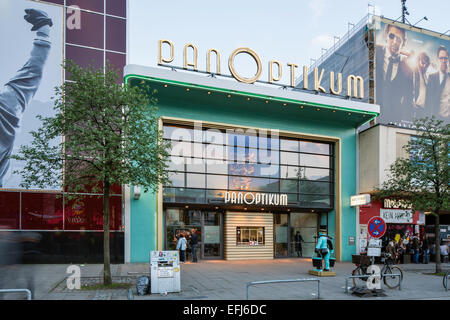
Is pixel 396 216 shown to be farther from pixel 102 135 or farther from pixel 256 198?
pixel 102 135

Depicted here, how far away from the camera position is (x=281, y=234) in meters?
22.9

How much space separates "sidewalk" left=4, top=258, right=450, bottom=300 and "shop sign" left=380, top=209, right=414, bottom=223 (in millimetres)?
6182

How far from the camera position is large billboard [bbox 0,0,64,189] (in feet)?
55.7

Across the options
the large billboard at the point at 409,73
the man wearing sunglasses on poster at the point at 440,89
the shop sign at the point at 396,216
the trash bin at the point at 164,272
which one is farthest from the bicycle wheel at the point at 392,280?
the man wearing sunglasses on poster at the point at 440,89

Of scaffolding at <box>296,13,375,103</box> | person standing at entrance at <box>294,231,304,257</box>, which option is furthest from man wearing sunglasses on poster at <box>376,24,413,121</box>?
person standing at entrance at <box>294,231,304,257</box>

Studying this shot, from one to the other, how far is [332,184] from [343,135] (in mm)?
3241

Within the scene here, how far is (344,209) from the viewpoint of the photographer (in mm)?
22719

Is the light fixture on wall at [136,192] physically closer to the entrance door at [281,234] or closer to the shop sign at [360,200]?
the entrance door at [281,234]

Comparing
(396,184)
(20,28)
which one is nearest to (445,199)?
(396,184)

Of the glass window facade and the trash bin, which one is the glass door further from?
the trash bin

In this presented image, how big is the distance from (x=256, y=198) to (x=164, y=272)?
11094 millimetres

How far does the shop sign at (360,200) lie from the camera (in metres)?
20.8

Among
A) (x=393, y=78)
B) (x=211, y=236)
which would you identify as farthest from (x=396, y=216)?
(x=211, y=236)

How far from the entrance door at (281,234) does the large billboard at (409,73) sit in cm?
1221
